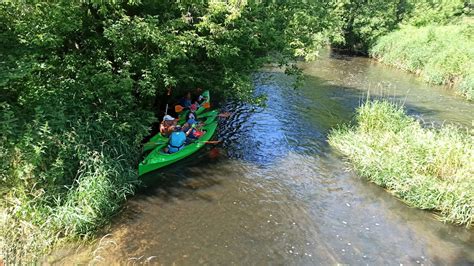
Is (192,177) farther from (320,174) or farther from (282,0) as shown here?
(282,0)

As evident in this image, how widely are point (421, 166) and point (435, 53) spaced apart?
15031 millimetres

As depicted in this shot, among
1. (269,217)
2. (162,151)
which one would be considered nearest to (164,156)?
(162,151)

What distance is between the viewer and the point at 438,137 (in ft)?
30.8

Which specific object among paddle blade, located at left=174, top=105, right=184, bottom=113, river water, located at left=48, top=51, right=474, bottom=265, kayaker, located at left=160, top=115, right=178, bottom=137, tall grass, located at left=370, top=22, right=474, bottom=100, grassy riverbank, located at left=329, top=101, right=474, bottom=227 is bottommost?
river water, located at left=48, top=51, right=474, bottom=265

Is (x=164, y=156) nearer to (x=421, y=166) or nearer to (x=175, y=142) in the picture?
(x=175, y=142)

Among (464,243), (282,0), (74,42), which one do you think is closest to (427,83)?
(282,0)

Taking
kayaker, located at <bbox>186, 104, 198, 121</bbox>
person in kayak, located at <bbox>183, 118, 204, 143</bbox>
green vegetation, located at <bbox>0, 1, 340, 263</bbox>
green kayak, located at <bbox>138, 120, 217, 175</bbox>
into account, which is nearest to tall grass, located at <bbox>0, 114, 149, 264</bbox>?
green vegetation, located at <bbox>0, 1, 340, 263</bbox>

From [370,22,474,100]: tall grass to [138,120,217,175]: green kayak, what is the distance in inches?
536

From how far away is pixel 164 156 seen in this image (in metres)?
9.34

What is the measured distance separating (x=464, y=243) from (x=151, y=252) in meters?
6.14

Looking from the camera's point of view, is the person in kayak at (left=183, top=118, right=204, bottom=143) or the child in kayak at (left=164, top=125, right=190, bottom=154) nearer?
the child in kayak at (left=164, top=125, right=190, bottom=154)

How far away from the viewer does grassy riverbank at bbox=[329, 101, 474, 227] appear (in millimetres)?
7969

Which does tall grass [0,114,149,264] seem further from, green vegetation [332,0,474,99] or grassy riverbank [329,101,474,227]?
green vegetation [332,0,474,99]

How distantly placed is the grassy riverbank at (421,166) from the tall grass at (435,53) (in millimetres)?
9809
